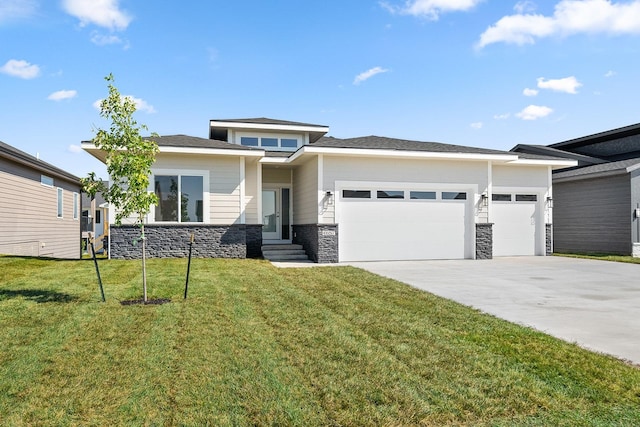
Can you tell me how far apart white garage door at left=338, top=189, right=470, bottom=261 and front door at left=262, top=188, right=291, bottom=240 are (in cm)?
348

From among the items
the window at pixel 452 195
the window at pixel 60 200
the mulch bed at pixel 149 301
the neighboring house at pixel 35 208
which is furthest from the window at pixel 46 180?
the window at pixel 452 195

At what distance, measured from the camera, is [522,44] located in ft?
41.2

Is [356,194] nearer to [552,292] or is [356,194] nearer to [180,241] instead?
[180,241]

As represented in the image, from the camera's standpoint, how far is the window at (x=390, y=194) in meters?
Result: 12.6

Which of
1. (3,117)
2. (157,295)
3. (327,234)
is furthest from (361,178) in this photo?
(3,117)

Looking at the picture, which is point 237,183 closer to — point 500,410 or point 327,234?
point 327,234

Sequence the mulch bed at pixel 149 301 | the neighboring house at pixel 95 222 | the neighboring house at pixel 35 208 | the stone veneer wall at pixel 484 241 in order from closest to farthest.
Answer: the mulch bed at pixel 149 301 < the stone veneer wall at pixel 484 241 < the neighboring house at pixel 35 208 < the neighboring house at pixel 95 222

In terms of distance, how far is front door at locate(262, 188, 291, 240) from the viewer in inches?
597

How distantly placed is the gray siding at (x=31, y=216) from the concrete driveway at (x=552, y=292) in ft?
38.5

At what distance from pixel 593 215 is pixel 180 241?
1565 cm

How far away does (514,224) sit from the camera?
14.6 metres

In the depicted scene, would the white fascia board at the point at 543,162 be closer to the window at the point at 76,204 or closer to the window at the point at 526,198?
the window at the point at 526,198

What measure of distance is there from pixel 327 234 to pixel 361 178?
6.55ft

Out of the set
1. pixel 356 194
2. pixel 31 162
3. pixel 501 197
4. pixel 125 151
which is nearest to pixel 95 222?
pixel 31 162
